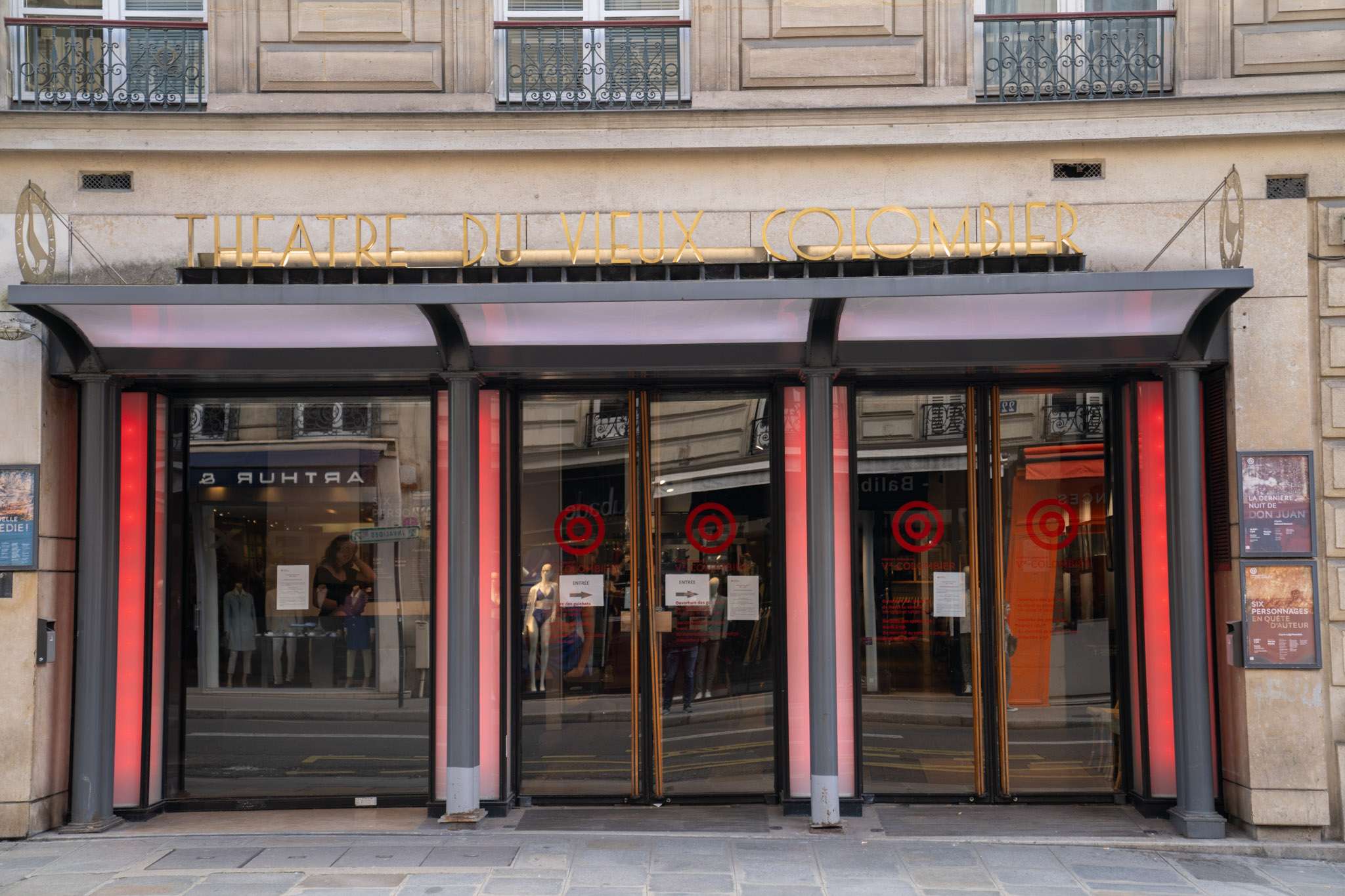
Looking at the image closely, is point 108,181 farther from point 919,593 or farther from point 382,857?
point 919,593

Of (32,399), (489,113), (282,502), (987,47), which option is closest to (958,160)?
(987,47)

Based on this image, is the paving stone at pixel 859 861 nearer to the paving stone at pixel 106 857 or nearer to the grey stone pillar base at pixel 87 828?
the paving stone at pixel 106 857

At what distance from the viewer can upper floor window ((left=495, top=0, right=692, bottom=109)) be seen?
30.5 ft

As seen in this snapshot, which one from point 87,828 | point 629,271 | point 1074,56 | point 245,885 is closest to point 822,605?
point 629,271

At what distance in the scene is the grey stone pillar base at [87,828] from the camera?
8461 mm

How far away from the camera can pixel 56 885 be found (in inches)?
286

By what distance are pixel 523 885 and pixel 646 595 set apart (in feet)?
8.43

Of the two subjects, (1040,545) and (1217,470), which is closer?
(1217,470)

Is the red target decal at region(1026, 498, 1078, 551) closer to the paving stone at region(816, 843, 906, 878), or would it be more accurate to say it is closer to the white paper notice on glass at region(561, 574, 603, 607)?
the paving stone at region(816, 843, 906, 878)

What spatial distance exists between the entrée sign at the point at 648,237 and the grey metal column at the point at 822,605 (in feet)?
3.46

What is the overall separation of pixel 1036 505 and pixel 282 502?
553cm

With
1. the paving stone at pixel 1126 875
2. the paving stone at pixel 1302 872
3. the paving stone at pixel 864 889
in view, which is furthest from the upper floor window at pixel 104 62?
the paving stone at pixel 1302 872

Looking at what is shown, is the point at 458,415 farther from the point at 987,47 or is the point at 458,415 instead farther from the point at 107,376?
the point at 987,47

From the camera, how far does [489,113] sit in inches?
352
